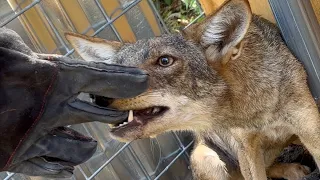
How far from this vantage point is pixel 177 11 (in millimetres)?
6988

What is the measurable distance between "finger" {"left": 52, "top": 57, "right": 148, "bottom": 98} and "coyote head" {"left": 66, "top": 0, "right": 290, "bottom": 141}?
1.62ft

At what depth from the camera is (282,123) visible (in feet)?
13.2

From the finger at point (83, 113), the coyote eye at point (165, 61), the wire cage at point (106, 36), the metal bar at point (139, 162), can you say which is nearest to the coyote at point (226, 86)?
the coyote eye at point (165, 61)

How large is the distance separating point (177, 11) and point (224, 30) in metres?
3.30

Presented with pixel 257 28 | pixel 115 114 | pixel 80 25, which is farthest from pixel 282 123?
pixel 80 25

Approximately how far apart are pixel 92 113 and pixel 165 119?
0.89m

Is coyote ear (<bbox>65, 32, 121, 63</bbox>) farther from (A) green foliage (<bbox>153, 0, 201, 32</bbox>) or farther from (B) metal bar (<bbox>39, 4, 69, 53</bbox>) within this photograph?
(A) green foliage (<bbox>153, 0, 201, 32</bbox>)

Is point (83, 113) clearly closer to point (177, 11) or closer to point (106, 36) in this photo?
point (106, 36)

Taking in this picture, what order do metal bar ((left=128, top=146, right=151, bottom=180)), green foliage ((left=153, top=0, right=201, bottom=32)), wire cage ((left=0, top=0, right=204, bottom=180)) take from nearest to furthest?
wire cage ((left=0, top=0, right=204, bottom=180)) → metal bar ((left=128, top=146, right=151, bottom=180)) → green foliage ((left=153, top=0, right=201, bottom=32))

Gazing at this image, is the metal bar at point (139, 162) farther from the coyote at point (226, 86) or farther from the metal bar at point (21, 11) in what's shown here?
the metal bar at point (21, 11)

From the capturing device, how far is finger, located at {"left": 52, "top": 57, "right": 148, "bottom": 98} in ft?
8.93

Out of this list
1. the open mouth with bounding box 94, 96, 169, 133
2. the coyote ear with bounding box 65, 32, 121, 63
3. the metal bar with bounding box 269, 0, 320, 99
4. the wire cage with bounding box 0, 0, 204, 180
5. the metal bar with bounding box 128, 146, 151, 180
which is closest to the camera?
the open mouth with bounding box 94, 96, 169, 133

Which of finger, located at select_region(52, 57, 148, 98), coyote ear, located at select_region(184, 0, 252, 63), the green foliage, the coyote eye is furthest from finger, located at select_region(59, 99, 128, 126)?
the green foliage

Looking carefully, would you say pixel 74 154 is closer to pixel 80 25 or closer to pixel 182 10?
pixel 80 25
